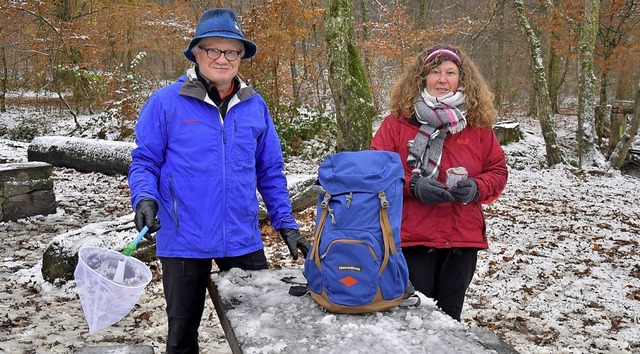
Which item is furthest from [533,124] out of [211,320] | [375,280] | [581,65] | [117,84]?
[375,280]

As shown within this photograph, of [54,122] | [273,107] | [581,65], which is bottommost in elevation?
[54,122]

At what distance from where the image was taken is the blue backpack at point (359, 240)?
2.18 meters

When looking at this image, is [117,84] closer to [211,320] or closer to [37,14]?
[37,14]

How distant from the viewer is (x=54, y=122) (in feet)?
55.7

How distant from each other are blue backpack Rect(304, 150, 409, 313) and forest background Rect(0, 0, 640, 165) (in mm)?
6469

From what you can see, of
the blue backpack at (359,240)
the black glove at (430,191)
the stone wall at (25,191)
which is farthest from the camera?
the stone wall at (25,191)

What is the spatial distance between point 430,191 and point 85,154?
9.00 metres

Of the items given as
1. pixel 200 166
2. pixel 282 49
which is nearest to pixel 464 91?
pixel 200 166

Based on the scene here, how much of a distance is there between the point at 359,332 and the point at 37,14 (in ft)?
52.5

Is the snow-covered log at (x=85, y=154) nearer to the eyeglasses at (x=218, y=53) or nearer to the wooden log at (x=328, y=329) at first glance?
the eyeglasses at (x=218, y=53)

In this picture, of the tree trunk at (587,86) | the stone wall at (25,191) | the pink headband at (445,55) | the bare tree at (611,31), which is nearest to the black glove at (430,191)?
the pink headband at (445,55)

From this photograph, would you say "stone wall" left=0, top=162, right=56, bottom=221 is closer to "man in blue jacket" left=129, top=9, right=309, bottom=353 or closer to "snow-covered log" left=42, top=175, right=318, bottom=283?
"snow-covered log" left=42, top=175, right=318, bottom=283

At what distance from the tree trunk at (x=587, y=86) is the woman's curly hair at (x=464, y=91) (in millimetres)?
9637

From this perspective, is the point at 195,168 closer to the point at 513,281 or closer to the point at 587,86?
the point at 513,281
